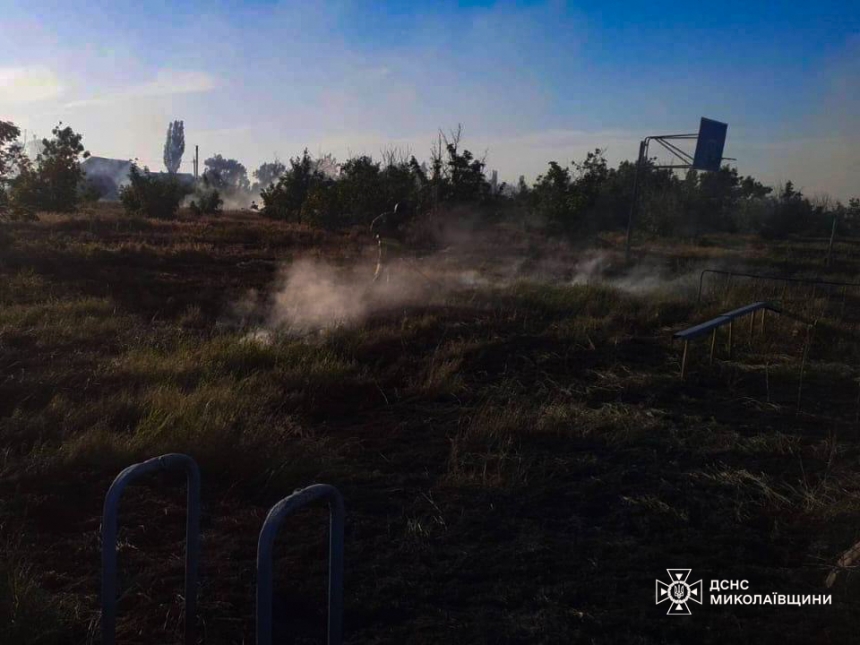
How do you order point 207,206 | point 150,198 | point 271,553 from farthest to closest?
point 207,206 < point 150,198 < point 271,553

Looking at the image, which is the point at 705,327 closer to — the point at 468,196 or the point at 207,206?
the point at 468,196

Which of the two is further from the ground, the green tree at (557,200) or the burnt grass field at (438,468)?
the green tree at (557,200)

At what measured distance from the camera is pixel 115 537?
2637 mm

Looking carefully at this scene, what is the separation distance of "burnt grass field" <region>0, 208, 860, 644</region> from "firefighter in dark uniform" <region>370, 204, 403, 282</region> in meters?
2.30

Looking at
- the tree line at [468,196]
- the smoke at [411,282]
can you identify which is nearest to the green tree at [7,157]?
the tree line at [468,196]

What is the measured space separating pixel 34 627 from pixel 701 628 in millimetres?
2978

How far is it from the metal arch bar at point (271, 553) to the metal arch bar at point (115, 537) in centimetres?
57

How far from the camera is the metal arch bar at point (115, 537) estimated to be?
2.63m

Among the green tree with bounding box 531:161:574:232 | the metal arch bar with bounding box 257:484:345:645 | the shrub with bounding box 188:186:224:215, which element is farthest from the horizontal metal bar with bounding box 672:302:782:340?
the shrub with bounding box 188:186:224:215

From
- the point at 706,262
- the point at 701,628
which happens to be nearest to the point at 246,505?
the point at 701,628

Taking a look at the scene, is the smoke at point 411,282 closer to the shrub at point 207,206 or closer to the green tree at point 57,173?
the green tree at point 57,173

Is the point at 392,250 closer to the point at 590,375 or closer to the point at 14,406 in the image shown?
the point at 590,375

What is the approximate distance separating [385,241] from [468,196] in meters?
12.6

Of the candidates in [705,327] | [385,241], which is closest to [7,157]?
[385,241]
